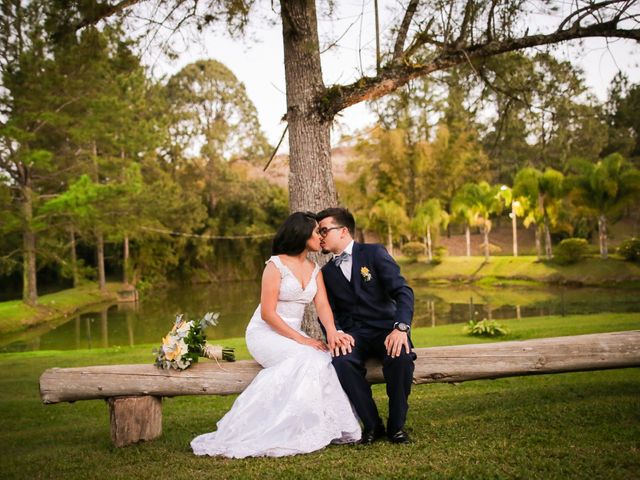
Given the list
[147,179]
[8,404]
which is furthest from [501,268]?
[8,404]

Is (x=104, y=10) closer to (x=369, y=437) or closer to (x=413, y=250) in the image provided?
(x=369, y=437)

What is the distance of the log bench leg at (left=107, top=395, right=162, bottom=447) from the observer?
14.8ft

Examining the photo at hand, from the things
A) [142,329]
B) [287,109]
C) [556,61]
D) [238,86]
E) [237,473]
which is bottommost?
[142,329]

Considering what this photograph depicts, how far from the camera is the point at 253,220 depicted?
40344mm

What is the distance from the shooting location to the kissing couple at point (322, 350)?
3.99 m

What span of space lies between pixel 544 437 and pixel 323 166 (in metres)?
3.36

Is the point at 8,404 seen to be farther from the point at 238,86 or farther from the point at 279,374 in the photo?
the point at 238,86

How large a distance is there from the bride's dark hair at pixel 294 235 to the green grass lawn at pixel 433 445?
1535 millimetres

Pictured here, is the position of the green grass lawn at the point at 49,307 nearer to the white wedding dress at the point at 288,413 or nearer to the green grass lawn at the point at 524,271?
the green grass lawn at the point at 524,271

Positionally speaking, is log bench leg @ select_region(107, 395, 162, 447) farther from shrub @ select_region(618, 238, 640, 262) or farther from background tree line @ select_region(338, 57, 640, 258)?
shrub @ select_region(618, 238, 640, 262)

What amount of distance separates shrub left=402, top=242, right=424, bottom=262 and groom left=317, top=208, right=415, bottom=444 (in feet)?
109

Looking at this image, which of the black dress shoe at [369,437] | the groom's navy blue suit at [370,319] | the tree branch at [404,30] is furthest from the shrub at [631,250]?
the black dress shoe at [369,437]

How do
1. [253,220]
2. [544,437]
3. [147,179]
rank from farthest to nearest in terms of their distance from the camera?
[253,220]
[147,179]
[544,437]

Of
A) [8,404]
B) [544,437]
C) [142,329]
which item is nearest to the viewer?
[544,437]
